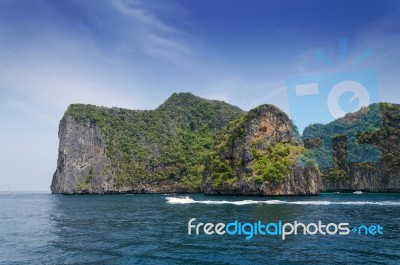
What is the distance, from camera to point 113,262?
26344 millimetres

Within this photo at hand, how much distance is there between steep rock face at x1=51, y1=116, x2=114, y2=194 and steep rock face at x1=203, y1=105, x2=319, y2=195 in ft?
217

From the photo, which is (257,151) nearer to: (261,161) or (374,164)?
(261,161)

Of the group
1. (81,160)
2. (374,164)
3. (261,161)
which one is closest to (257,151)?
(261,161)

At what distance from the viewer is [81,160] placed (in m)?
188

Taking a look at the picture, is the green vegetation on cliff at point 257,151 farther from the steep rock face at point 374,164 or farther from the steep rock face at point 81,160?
the steep rock face at point 81,160

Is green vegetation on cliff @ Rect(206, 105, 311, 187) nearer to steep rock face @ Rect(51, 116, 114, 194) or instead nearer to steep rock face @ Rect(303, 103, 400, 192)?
steep rock face @ Rect(303, 103, 400, 192)

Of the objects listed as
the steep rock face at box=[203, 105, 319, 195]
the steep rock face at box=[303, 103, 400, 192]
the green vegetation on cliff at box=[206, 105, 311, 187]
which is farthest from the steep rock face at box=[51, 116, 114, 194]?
the steep rock face at box=[303, 103, 400, 192]

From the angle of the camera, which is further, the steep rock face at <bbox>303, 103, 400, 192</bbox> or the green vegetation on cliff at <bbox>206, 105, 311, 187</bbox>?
the steep rock face at <bbox>303, 103, 400, 192</bbox>

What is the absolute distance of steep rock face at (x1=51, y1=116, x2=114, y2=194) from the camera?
180 m

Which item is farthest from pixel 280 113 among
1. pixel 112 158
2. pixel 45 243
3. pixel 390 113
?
pixel 45 243

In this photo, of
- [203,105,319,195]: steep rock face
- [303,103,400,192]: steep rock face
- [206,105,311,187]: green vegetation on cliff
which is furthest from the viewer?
[303,103,400,192]: steep rock face

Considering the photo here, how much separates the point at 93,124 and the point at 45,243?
16587 centimetres

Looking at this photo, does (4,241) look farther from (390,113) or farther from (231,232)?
(390,113)

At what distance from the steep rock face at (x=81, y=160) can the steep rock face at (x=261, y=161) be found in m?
66.1
